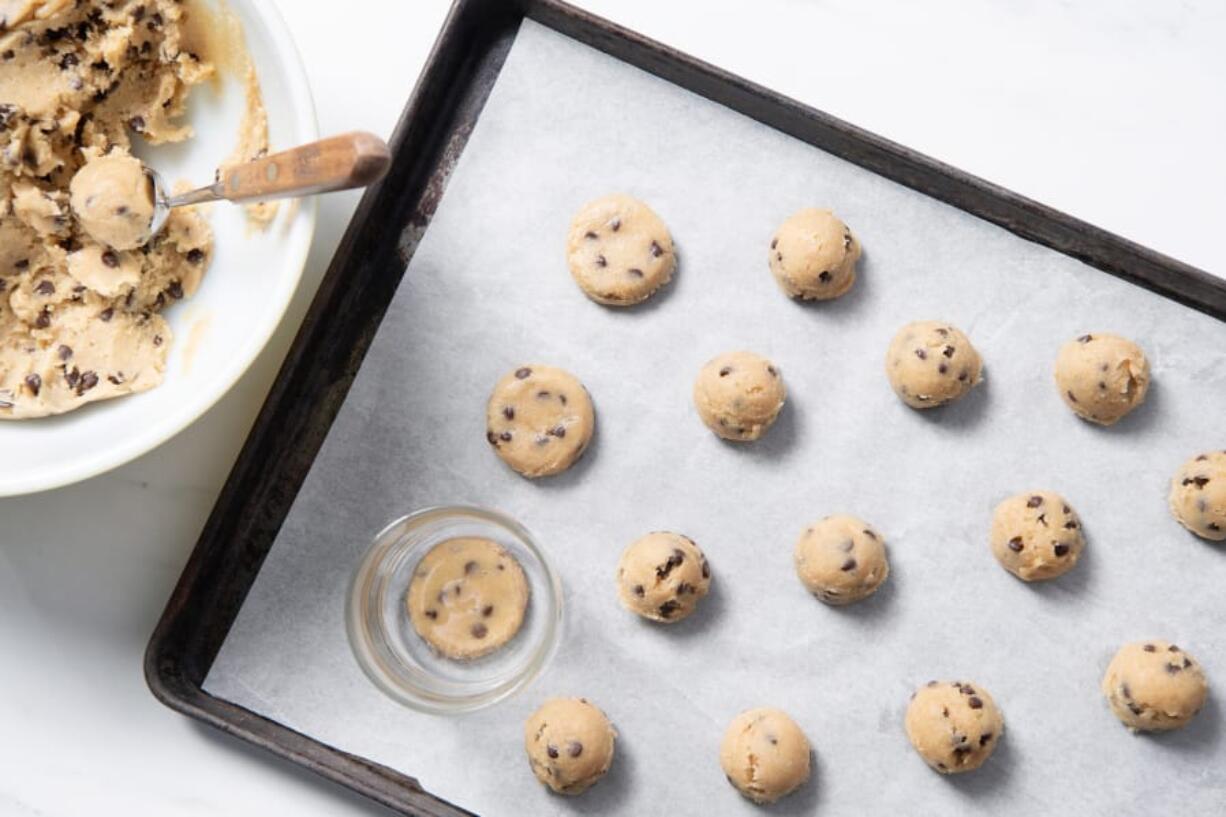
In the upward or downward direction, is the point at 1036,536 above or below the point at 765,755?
above

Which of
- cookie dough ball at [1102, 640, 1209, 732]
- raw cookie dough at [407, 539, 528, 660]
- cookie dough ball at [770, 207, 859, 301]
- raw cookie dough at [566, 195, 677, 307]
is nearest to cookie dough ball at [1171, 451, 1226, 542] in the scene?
cookie dough ball at [1102, 640, 1209, 732]

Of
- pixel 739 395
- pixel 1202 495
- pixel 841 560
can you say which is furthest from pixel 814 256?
pixel 1202 495

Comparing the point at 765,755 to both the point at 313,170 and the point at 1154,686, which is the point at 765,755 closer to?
the point at 1154,686

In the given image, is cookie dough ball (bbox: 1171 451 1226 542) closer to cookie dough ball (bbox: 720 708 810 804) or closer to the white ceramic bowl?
cookie dough ball (bbox: 720 708 810 804)

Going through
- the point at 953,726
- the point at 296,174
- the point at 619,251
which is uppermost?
the point at 619,251

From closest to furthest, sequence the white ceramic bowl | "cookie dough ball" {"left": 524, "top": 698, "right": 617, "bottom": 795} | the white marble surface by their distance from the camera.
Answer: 1. the white ceramic bowl
2. "cookie dough ball" {"left": 524, "top": 698, "right": 617, "bottom": 795}
3. the white marble surface

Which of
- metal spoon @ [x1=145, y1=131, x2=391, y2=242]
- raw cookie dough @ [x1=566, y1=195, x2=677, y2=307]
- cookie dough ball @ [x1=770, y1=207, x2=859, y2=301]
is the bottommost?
metal spoon @ [x1=145, y1=131, x2=391, y2=242]
